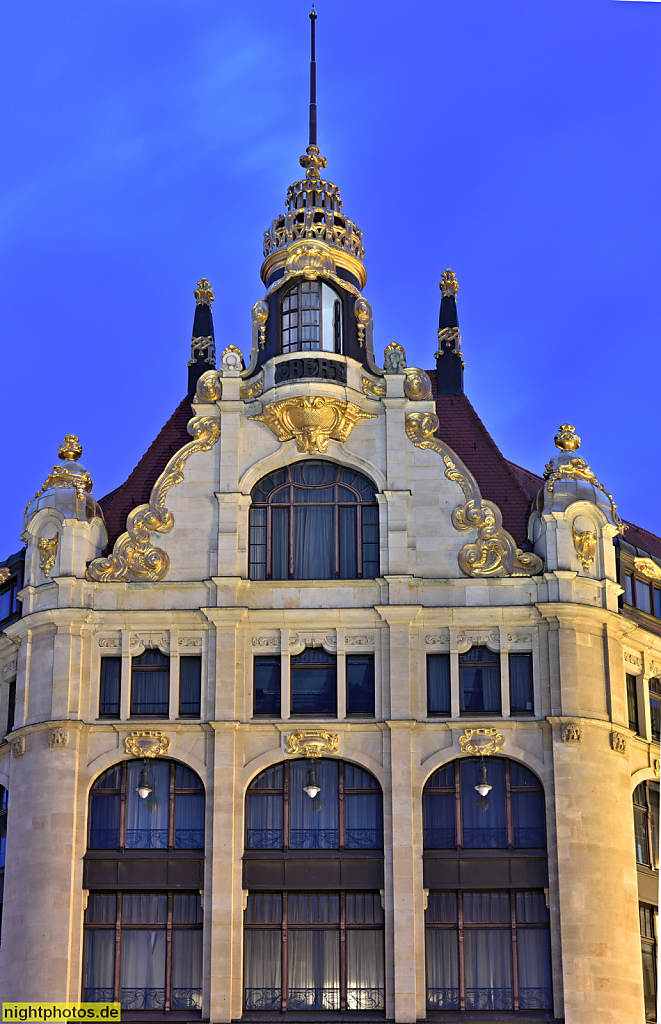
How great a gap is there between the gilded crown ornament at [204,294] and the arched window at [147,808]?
22067 millimetres

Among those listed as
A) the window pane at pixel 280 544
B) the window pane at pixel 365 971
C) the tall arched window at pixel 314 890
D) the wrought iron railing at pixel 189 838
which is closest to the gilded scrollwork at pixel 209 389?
the window pane at pixel 280 544

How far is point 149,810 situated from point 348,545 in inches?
395

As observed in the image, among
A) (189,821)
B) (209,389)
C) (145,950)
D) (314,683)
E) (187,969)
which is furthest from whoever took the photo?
(209,389)

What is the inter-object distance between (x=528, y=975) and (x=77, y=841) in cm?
1345

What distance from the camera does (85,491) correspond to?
55.1 m

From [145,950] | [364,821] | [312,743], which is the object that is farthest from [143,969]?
[312,743]

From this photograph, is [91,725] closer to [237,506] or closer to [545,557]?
[237,506]

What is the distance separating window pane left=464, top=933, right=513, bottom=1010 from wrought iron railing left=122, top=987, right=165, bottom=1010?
8.68m

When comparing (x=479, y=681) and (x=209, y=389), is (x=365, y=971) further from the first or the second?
(x=209, y=389)

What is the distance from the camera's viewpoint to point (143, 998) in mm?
49969

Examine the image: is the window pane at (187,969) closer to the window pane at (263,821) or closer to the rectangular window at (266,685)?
the window pane at (263,821)

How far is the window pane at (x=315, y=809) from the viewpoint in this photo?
168 feet

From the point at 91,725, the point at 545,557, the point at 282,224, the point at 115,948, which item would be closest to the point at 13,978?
the point at 115,948

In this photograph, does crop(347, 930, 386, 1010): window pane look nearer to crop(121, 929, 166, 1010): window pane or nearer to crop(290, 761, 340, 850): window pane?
crop(290, 761, 340, 850): window pane
